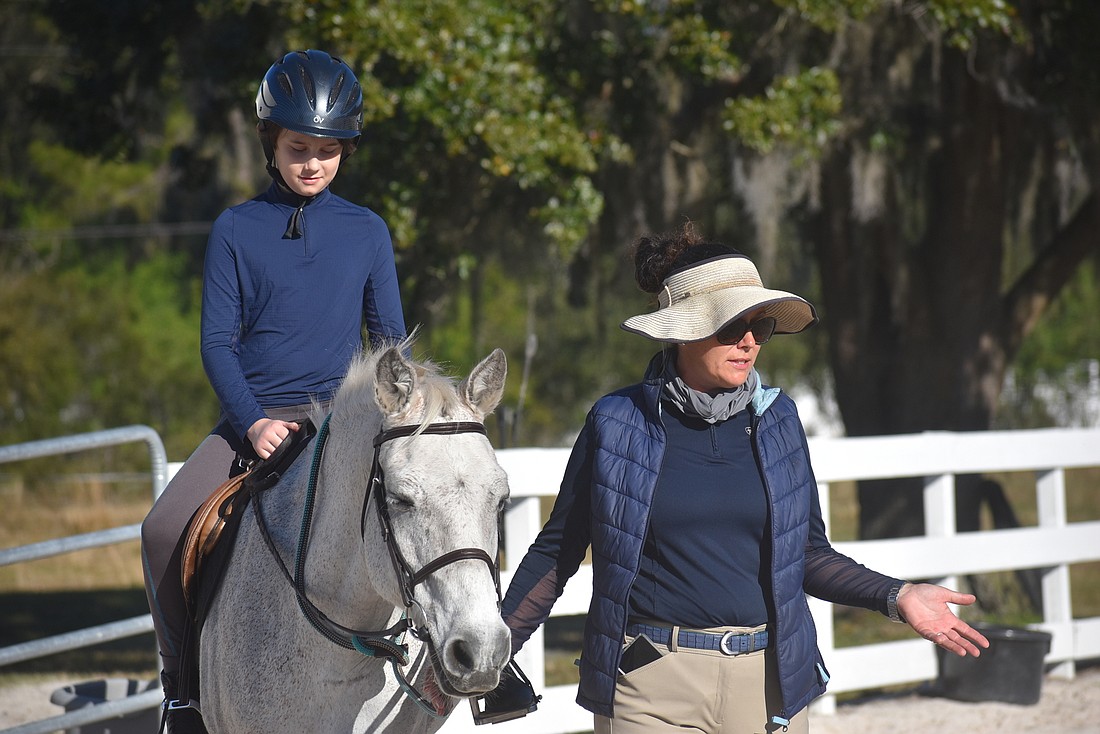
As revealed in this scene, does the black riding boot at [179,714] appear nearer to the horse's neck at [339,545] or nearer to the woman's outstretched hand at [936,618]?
the horse's neck at [339,545]

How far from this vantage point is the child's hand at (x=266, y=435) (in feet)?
10.1

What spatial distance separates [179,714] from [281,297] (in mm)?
1247

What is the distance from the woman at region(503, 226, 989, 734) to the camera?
296 centimetres

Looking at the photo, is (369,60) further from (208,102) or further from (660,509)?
(660,509)

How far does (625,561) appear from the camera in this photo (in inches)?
117

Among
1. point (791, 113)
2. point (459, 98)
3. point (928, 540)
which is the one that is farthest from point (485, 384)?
point (791, 113)

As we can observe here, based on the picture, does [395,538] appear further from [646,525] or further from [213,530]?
[213,530]

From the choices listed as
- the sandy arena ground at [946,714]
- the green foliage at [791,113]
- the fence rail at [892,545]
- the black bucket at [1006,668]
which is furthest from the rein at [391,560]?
the green foliage at [791,113]

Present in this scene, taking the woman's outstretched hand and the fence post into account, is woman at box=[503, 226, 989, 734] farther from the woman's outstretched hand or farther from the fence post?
the fence post

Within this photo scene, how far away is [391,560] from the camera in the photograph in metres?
2.62

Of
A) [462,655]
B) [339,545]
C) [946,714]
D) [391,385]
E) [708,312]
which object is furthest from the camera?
[946,714]

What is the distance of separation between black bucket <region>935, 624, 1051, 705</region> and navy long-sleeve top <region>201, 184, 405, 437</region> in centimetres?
470

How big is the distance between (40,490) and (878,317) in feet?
48.5

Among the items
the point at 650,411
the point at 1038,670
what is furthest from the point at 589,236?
the point at 650,411
